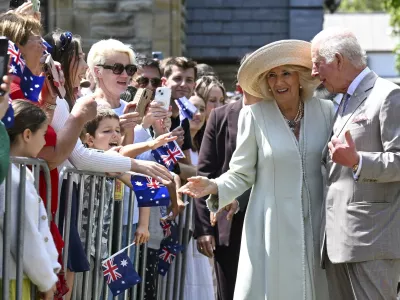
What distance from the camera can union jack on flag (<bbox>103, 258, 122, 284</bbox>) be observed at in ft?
24.2

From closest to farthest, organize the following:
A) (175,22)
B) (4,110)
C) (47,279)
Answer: (4,110) → (47,279) → (175,22)

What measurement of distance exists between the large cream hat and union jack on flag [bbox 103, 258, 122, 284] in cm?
146

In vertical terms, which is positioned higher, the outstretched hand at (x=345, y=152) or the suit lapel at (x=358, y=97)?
the suit lapel at (x=358, y=97)

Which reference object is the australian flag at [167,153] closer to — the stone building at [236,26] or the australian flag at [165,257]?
the australian flag at [165,257]

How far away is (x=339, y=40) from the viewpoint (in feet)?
22.9

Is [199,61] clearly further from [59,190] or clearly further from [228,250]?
Answer: [59,190]

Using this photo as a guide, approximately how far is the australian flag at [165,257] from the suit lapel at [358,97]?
6.78ft

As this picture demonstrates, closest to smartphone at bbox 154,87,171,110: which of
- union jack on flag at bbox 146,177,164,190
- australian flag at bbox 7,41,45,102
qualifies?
union jack on flag at bbox 146,177,164,190

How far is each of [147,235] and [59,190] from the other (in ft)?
4.45

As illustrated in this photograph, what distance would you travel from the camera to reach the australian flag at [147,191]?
296 inches

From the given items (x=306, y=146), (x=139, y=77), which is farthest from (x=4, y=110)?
(x=139, y=77)

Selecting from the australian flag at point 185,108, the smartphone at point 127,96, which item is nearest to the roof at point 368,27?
the smartphone at point 127,96

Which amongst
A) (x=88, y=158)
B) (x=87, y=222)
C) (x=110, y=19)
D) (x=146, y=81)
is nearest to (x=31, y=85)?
(x=88, y=158)

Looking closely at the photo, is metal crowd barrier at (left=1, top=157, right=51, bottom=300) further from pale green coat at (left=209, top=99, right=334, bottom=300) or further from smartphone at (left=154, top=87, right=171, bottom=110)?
smartphone at (left=154, top=87, right=171, bottom=110)
